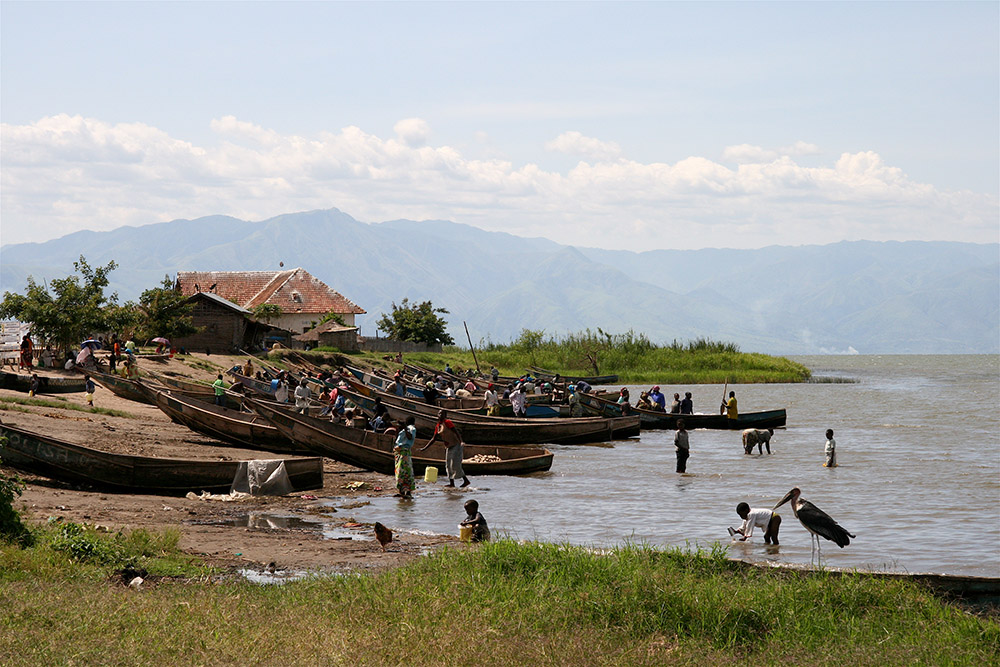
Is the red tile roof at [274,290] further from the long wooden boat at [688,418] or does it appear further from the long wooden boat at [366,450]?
the long wooden boat at [366,450]

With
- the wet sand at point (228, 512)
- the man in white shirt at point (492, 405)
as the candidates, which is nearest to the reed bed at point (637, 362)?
the man in white shirt at point (492, 405)

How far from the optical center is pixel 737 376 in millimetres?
66438

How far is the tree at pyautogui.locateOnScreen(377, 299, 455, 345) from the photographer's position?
2749 inches

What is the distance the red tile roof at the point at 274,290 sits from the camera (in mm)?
66750

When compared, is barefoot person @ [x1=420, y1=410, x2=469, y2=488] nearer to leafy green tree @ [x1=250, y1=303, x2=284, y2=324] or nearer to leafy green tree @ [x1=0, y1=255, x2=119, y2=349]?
leafy green tree @ [x1=0, y1=255, x2=119, y2=349]

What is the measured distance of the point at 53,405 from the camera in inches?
952

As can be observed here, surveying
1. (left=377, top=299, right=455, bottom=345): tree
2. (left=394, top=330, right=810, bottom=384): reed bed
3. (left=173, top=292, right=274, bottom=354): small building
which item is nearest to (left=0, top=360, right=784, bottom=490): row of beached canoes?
(left=173, top=292, right=274, bottom=354): small building

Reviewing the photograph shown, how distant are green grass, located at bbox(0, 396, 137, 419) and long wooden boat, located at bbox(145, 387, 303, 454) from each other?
1625mm

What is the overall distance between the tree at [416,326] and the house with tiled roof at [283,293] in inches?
124

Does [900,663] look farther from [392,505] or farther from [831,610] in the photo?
[392,505]

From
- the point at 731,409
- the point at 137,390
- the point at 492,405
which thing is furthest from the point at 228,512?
the point at 731,409

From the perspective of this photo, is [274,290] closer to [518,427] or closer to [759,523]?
[518,427]

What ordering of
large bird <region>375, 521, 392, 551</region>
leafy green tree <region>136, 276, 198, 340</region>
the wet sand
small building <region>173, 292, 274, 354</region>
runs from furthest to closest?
small building <region>173, 292, 274, 354</region>
leafy green tree <region>136, 276, 198, 340</region>
large bird <region>375, 521, 392, 551</region>
the wet sand

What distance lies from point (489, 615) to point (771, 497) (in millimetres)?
12991
